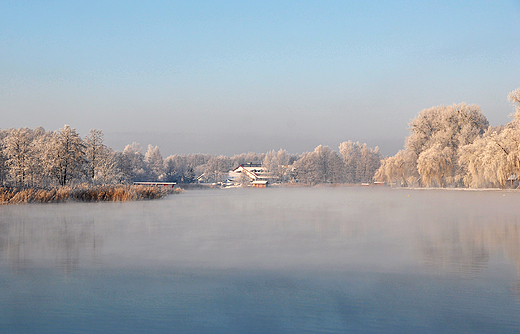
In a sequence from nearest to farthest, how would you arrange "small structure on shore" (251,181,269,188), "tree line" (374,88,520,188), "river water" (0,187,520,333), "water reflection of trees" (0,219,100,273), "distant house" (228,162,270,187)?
"river water" (0,187,520,333) → "water reflection of trees" (0,219,100,273) → "tree line" (374,88,520,188) → "small structure on shore" (251,181,269,188) → "distant house" (228,162,270,187)

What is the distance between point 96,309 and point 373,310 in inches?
144

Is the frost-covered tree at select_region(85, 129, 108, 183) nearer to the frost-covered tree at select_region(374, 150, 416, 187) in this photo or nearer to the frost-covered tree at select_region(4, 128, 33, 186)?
the frost-covered tree at select_region(4, 128, 33, 186)

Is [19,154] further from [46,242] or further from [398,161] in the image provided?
[398,161]

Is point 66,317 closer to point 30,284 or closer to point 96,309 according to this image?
point 96,309

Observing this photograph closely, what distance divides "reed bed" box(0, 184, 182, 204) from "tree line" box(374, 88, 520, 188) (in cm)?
3030

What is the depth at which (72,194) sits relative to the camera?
30.1m

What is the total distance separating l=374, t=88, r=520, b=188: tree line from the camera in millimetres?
34806

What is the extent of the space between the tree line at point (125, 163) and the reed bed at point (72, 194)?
3950 millimetres

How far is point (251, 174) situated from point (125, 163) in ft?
157

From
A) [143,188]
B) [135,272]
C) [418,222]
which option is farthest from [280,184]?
[135,272]

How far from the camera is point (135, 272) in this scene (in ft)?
24.7

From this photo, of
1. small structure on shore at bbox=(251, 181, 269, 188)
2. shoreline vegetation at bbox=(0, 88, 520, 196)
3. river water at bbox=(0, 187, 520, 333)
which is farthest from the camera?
small structure on shore at bbox=(251, 181, 269, 188)

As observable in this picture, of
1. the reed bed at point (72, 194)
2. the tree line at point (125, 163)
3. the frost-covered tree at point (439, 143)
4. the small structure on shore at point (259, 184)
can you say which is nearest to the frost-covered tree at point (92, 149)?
the tree line at point (125, 163)

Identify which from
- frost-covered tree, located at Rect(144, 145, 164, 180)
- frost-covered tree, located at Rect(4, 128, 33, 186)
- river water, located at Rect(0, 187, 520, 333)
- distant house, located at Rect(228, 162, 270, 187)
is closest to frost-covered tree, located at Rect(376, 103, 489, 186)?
river water, located at Rect(0, 187, 520, 333)
